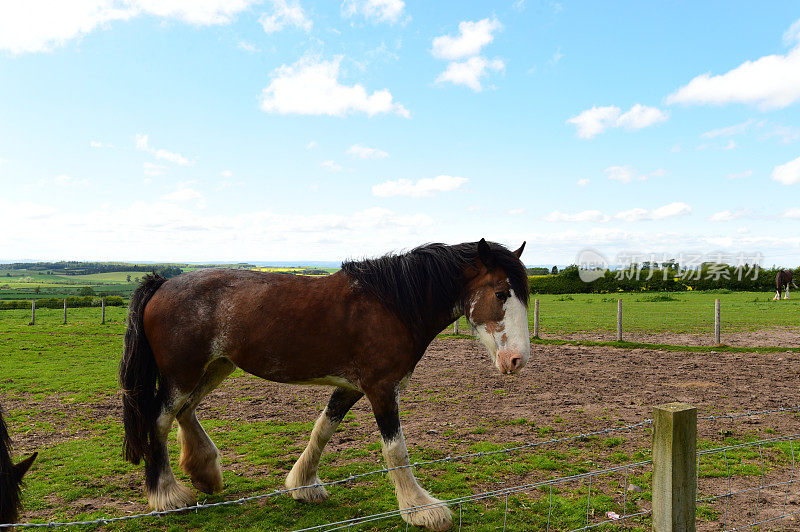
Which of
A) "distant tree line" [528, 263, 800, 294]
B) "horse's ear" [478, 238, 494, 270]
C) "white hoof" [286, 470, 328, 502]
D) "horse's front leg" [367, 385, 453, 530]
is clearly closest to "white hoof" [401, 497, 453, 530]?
"horse's front leg" [367, 385, 453, 530]

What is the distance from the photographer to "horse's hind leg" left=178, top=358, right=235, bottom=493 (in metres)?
4.20

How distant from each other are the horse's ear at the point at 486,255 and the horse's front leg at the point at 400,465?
1.17 m

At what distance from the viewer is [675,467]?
2.37m

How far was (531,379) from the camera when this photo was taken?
9258 millimetres

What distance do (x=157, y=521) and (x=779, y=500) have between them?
5237mm


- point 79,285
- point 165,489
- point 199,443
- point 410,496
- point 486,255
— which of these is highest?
point 486,255

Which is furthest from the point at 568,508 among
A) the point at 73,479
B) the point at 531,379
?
the point at 531,379

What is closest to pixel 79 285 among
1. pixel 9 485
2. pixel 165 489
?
pixel 165 489

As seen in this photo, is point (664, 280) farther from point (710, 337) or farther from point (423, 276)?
point (423, 276)

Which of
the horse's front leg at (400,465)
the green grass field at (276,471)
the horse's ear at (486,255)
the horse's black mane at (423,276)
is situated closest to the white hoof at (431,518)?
the horse's front leg at (400,465)

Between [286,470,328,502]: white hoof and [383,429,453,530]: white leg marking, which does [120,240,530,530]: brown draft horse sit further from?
[286,470,328,502]: white hoof

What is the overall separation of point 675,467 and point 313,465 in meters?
2.94

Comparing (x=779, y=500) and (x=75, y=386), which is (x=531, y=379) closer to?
(x=779, y=500)

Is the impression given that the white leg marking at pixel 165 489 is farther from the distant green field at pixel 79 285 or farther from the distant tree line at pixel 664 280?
the distant tree line at pixel 664 280
